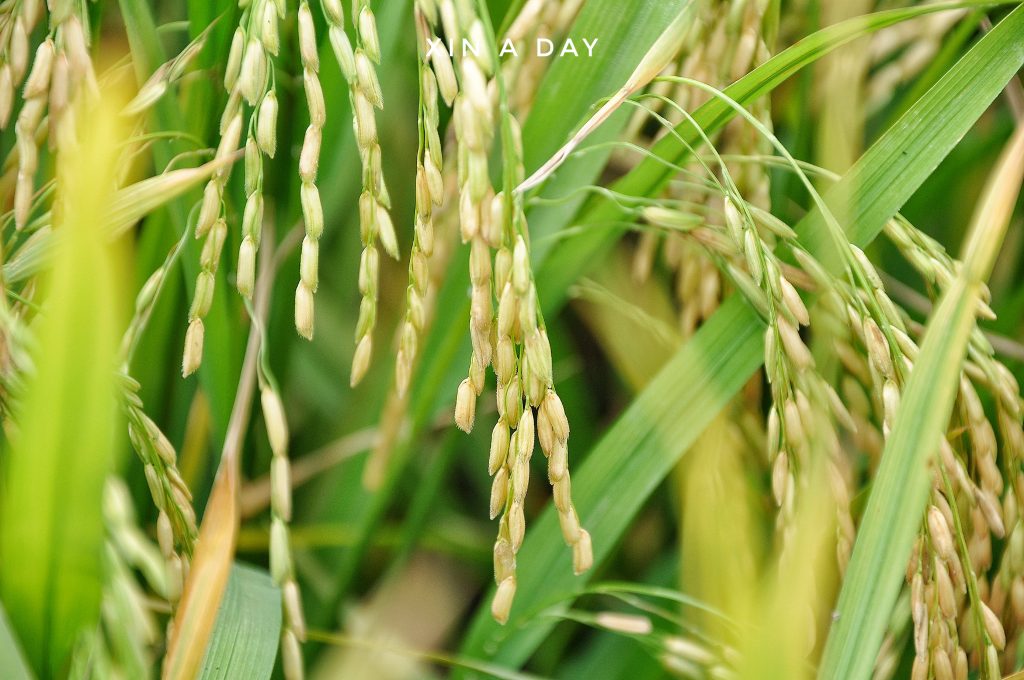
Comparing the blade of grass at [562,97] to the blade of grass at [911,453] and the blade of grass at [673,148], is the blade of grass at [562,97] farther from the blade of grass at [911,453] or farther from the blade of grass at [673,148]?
the blade of grass at [911,453]

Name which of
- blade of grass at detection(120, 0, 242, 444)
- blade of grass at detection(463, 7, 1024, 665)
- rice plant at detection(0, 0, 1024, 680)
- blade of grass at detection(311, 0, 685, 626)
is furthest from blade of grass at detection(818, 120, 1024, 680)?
blade of grass at detection(120, 0, 242, 444)

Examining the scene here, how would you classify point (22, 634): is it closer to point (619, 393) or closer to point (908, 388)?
point (908, 388)

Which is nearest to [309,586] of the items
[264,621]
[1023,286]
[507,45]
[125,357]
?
[264,621]

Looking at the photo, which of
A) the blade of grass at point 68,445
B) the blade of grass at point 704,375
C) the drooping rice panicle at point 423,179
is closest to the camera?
the blade of grass at point 68,445

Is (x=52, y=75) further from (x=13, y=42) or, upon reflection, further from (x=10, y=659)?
(x=10, y=659)

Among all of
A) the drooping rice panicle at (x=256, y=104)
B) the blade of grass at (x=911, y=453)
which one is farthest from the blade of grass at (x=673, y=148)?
the drooping rice panicle at (x=256, y=104)

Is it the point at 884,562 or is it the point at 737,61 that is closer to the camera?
the point at 884,562
